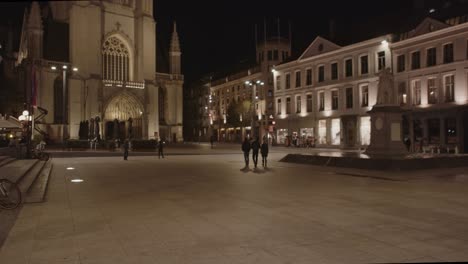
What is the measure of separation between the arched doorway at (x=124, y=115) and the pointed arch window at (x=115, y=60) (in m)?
3.37

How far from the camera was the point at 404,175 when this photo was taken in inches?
687

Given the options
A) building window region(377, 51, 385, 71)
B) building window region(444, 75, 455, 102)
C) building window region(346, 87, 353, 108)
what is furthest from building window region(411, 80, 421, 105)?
building window region(346, 87, 353, 108)

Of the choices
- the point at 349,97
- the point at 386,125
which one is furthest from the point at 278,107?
the point at 386,125

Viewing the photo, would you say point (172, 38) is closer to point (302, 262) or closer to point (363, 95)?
point (363, 95)

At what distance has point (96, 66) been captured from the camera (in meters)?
56.8

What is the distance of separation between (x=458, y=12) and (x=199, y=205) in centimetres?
3670

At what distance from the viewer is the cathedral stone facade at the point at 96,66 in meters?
54.9

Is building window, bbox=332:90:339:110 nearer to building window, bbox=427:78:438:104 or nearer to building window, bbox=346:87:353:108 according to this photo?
building window, bbox=346:87:353:108

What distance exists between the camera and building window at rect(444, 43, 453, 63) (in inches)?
1432

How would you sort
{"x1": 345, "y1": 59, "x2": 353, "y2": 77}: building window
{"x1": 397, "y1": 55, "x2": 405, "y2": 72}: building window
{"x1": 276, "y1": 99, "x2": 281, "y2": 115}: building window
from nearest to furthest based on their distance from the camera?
1. {"x1": 397, "y1": 55, "x2": 405, "y2": 72}: building window
2. {"x1": 345, "y1": 59, "x2": 353, "y2": 77}: building window
3. {"x1": 276, "y1": 99, "x2": 281, "y2": 115}: building window

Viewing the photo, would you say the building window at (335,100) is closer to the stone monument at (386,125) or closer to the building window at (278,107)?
the building window at (278,107)

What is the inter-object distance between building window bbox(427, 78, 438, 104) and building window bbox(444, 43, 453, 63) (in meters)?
1.95

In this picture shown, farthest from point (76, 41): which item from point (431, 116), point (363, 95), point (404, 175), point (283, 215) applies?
point (283, 215)

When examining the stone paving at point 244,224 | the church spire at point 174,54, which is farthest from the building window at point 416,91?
the church spire at point 174,54
